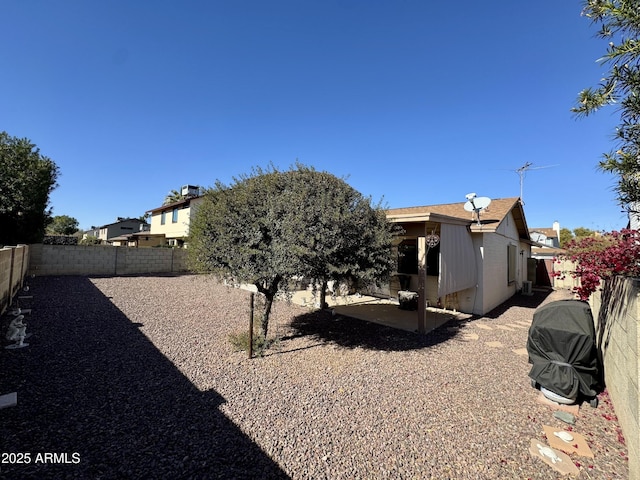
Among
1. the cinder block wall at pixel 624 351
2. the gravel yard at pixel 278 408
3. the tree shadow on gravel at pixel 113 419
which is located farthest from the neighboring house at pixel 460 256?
the tree shadow on gravel at pixel 113 419

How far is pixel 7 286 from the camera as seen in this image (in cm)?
801

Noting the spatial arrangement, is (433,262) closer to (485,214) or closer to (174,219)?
(485,214)

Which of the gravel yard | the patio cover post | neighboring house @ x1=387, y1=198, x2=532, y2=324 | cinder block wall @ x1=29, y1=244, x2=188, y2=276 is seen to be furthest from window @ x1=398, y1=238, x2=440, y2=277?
cinder block wall @ x1=29, y1=244, x2=188, y2=276

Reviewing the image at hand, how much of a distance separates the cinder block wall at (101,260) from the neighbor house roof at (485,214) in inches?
674

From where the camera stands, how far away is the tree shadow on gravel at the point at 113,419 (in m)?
2.59

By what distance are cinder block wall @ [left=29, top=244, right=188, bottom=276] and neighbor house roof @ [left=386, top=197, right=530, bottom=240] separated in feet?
56.1

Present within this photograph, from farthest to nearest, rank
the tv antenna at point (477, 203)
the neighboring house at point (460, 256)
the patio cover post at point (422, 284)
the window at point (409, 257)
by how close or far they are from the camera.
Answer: the window at point (409, 257), the tv antenna at point (477, 203), the neighboring house at point (460, 256), the patio cover post at point (422, 284)

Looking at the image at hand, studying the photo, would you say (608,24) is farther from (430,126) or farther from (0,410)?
(430,126)

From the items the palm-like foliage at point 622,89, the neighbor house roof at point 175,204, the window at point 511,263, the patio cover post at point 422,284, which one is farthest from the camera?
the neighbor house roof at point 175,204

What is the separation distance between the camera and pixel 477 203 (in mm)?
9508

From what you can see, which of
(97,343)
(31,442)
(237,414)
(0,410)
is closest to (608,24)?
(237,414)

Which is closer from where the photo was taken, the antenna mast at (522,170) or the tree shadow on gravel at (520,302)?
the tree shadow on gravel at (520,302)

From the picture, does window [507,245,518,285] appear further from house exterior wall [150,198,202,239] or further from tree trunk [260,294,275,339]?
house exterior wall [150,198,202,239]

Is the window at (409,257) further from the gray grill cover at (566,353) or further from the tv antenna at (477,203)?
the gray grill cover at (566,353)
